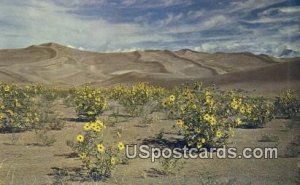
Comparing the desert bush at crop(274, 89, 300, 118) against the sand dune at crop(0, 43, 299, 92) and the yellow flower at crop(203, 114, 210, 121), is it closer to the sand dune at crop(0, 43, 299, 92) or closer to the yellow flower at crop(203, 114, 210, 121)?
the sand dune at crop(0, 43, 299, 92)

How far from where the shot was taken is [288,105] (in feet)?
43.0

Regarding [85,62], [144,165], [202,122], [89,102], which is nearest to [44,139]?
[85,62]

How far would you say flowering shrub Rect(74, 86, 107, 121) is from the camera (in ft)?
37.7

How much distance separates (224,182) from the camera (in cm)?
692

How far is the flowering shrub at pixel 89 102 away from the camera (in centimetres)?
1149

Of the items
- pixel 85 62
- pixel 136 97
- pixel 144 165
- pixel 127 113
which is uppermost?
pixel 85 62

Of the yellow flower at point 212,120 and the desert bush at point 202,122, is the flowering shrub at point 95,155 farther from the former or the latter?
the yellow flower at point 212,120

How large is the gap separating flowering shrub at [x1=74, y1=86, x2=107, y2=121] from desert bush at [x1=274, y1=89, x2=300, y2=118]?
4.40 metres

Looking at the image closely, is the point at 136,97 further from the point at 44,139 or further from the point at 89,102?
the point at 44,139

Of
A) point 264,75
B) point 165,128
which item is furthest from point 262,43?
point 264,75

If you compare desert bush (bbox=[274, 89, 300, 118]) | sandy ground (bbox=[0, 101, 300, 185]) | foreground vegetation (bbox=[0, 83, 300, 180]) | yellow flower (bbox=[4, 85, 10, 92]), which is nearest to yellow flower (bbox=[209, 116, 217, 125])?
foreground vegetation (bbox=[0, 83, 300, 180])

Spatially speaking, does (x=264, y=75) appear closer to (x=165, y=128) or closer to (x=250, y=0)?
(x=165, y=128)

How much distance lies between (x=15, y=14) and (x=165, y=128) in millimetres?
4121

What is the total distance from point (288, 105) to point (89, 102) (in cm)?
484
